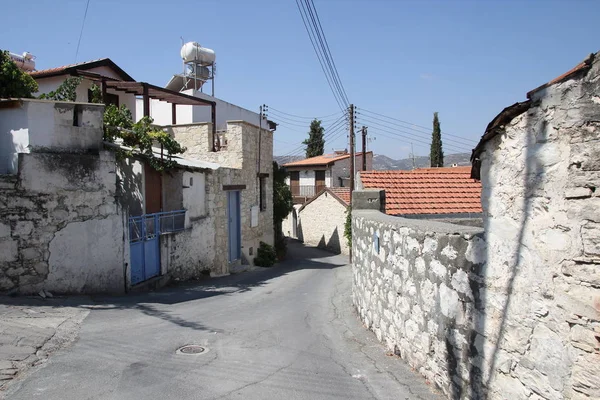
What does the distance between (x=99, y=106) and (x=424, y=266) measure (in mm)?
7665

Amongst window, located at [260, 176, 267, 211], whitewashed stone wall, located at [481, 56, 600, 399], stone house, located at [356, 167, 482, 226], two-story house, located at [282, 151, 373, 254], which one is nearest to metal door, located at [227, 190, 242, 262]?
window, located at [260, 176, 267, 211]

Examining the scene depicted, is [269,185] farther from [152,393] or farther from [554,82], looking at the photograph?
[554,82]

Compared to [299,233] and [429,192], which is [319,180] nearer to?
[299,233]

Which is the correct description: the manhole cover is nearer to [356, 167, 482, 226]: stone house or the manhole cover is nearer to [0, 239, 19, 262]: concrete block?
[0, 239, 19, 262]: concrete block

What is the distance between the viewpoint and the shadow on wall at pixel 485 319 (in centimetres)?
324

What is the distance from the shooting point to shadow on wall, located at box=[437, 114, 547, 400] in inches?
128

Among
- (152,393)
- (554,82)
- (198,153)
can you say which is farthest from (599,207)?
(198,153)

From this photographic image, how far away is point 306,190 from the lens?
3978cm

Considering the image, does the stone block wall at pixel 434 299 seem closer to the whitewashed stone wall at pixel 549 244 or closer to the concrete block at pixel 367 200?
the whitewashed stone wall at pixel 549 244

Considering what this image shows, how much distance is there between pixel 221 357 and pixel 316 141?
44.3 metres

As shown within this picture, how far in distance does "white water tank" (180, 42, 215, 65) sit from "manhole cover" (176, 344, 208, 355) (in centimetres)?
2429

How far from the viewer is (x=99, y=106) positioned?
9547 mm

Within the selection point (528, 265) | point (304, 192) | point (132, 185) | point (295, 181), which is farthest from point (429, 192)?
point (295, 181)

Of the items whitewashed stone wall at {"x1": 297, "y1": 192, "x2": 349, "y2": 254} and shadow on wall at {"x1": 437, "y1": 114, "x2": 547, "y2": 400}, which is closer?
shadow on wall at {"x1": 437, "y1": 114, "x2": 547, "y2": 400}
